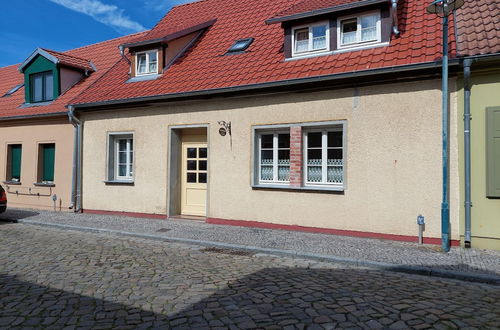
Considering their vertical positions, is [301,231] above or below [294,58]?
below

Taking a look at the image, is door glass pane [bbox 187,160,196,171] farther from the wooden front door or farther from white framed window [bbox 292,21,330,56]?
Result: white framed window [bbox 292,21,330,56]

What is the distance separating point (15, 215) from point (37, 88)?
546 cm

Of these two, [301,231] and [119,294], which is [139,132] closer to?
[301,231]

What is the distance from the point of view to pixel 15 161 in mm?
14430

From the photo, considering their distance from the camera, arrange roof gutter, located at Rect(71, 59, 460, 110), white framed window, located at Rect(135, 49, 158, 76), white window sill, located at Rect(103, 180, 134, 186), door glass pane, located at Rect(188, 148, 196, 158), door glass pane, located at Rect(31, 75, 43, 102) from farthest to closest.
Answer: door glass pane, located at Rect(31, 75, 43, 102)
white framed window, located at Rect(135, 49, 158, 76)
white window sill, located at Rect(103, 180, 134, 186)
door glass pane, located at Rect(188, 148, 196, 158)
roof gutter, located at Rect(71, 59, 460, 110)

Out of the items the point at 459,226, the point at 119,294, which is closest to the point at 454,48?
the point at 459,226

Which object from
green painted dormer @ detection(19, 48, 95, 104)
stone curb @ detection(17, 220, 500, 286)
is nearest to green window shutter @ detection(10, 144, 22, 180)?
green painted dormer @ detection(19, 48, 95, 104)

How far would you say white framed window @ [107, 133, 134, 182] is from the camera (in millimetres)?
11695

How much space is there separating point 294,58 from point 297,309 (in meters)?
6.94

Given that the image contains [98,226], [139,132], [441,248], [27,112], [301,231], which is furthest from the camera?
[27,112]

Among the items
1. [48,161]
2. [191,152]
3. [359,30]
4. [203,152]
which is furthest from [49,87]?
[359,30]

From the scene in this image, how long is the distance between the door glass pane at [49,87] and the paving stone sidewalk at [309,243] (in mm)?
5122

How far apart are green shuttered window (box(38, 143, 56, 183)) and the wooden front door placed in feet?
17.6

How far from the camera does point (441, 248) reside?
278 inches
